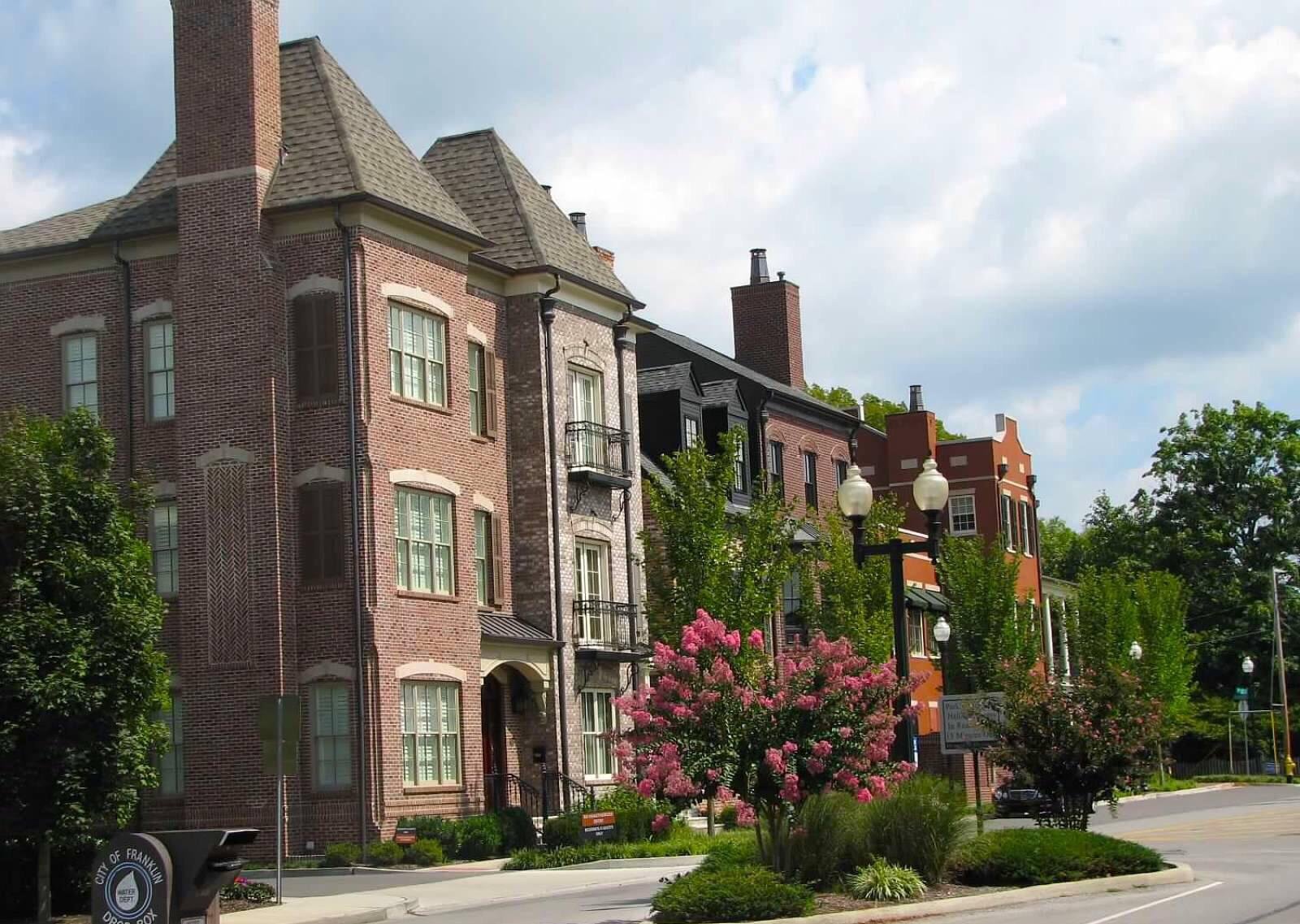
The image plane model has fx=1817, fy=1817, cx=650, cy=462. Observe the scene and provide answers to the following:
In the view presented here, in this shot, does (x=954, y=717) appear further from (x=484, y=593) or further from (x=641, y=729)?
(x=484, y=593)

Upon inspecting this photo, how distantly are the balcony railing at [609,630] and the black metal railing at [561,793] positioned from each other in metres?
2.80

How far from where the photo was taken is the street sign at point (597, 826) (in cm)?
3322

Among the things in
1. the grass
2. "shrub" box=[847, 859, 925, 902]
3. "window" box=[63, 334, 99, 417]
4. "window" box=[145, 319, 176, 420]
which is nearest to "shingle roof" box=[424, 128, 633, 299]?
"window" box=[145, 319, 176, 420]

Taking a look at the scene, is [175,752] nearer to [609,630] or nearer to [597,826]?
[597,826]

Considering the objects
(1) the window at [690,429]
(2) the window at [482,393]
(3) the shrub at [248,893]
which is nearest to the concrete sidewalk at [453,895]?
(3) the shrub at [248,893]

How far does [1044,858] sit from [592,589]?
744 inches

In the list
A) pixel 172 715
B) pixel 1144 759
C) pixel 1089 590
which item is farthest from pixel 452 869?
pixel 1089 590

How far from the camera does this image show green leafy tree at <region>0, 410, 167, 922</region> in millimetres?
21172

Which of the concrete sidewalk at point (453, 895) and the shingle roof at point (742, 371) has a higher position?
the shingle roof at point (742, 371)

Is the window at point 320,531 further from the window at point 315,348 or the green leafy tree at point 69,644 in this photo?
the green leafy tree at point 69,644

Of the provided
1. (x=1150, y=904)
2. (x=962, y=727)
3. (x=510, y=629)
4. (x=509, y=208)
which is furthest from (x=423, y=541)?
(x=1150, y=904)

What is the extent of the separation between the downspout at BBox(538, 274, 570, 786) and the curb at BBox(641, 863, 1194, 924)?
1617cm

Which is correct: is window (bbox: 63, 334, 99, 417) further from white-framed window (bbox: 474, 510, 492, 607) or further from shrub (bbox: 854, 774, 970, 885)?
shrub (bbox: 854, 774, 970, 885)

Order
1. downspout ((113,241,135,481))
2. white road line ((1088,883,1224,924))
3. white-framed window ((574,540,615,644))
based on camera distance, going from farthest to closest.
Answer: white-framed window ((574,540,615,644))
downspout ((113,241,135,481))
white road line ((1088,883,1224,924))
